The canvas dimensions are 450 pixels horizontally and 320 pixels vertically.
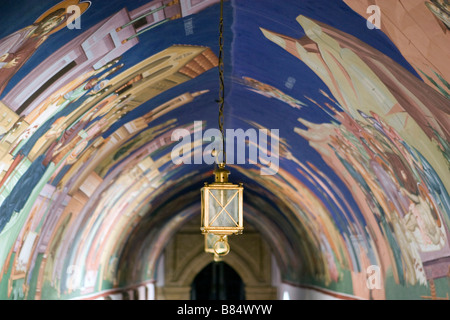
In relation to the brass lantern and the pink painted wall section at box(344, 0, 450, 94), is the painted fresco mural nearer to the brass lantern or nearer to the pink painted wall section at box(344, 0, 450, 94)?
the pink painted wall section at box(344, 0, 450, 94)

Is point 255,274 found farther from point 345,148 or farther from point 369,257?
point 345,148

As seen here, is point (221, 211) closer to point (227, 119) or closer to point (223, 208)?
point (223, 208)

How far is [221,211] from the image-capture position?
738 cm

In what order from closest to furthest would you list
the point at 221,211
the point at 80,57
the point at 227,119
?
1. the point at 221,211
2. the point at 80,57
3. the point at 227,119

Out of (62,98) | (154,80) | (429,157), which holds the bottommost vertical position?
(429,157)

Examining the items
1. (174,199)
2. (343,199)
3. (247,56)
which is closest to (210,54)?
(247,56)

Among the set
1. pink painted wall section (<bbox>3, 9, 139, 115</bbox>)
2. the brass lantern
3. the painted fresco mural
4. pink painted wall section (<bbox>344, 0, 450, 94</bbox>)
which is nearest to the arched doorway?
the painted fresco mural

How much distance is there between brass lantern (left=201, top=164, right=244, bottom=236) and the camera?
7.37 metres

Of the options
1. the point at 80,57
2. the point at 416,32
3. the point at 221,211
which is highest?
the point at 80,57

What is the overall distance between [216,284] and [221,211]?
2618 centimetres

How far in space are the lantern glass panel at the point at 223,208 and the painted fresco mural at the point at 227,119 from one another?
7.05ft

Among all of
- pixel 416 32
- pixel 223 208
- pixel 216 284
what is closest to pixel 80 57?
pixel 223 208
